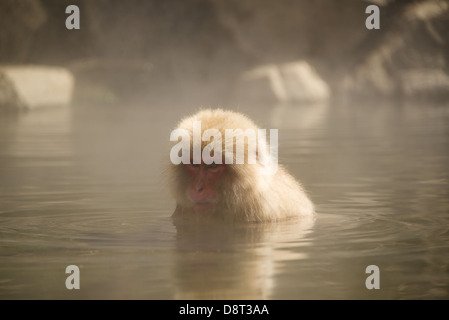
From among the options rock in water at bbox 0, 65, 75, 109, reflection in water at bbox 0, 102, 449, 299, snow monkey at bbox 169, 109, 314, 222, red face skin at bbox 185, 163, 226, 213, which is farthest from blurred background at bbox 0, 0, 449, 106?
red face skin at bbox 185, 163, 226, 213

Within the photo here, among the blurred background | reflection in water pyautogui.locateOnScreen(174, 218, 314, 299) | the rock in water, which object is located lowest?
reflection in water pyautogui.locateOnScreen(174, 218, 314, 299)

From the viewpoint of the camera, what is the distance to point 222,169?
15.7ft

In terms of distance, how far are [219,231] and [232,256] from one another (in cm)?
69

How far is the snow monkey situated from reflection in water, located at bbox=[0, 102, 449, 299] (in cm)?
12

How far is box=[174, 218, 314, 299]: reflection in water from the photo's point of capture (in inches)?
135

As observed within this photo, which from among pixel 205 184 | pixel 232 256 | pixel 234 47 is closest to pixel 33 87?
pixel 234 47

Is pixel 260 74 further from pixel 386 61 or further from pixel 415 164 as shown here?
pixel 415 164

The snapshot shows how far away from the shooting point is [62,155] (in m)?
9.61

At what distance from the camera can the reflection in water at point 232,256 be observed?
343cm

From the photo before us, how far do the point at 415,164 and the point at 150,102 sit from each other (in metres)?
14.0

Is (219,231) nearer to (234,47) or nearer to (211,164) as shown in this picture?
(211,164)

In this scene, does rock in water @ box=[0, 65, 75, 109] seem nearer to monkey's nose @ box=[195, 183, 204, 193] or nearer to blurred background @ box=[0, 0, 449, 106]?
blurred background @ box=[0, 0, 449, 106]

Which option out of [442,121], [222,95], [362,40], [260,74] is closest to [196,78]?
[222,95]

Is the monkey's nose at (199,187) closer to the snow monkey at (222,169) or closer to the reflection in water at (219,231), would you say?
the snow monkey at (222,169)
